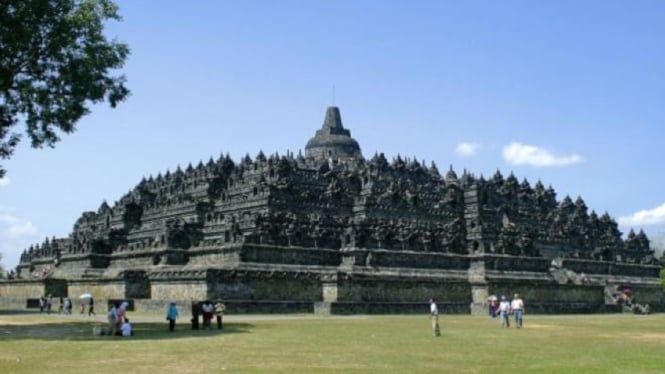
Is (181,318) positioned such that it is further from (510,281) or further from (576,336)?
(510,281)

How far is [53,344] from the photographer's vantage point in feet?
86.8

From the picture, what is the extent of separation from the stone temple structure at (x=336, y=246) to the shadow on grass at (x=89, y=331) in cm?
1148

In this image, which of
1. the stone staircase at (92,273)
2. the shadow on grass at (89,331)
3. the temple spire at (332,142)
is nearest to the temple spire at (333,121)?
the temple spire at (332,142)

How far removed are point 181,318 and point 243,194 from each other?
30.3m

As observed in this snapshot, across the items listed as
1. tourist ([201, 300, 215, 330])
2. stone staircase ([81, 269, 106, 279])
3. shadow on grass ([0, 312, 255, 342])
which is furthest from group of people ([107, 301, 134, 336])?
stone staircase ([81, 269, 106, 279])

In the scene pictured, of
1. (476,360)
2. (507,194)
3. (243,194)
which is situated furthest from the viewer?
Result: (507,194)

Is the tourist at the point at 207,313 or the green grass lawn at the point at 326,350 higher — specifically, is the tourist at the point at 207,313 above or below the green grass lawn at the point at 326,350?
above

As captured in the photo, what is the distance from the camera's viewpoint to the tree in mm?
34688

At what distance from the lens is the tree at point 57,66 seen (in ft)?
114

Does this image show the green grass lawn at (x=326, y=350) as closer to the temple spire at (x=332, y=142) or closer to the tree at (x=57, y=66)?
the tree at (x=57, y=66)

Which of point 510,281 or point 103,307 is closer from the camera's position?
point 103,307

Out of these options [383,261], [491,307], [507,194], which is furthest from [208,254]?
[507,194]

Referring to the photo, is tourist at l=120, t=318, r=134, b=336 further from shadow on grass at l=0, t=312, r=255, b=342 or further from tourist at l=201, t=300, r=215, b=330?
tourist at l=201, t=300, r=215, b=330

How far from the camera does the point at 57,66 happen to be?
35.9 meters
